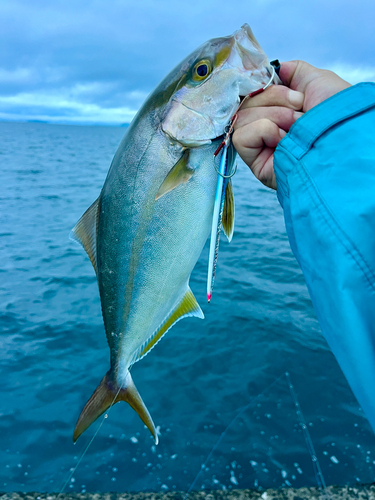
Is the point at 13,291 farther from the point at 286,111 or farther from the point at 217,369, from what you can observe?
the point at 286,111

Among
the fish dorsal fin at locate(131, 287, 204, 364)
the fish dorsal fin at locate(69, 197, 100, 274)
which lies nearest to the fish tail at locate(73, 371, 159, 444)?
the fish dorsal fin at locate(131, 287, 204, 364)

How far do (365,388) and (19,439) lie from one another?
3394 millimetres

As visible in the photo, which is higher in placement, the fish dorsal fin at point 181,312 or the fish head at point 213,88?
the fish head at point 213,88

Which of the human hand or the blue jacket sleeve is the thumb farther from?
the blue jacket sleeve

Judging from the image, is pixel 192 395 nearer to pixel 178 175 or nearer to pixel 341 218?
pixel 178 175

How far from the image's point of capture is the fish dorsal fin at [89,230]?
181 centimetres

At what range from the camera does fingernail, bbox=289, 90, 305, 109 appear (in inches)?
55.1

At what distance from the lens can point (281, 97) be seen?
1413mm

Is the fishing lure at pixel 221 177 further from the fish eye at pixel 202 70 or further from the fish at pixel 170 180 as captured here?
the fish eye at pixel 202 70

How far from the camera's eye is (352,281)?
964 mm

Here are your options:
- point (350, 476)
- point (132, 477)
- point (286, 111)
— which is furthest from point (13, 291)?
point (286, 111)

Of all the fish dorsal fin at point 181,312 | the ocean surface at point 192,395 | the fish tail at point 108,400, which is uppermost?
the fish dorsal fin at point 181,312

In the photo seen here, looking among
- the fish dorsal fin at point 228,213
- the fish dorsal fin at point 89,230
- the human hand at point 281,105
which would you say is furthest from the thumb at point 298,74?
the fish dorsal fin at point 89,230

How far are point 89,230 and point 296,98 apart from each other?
117 centimetres
